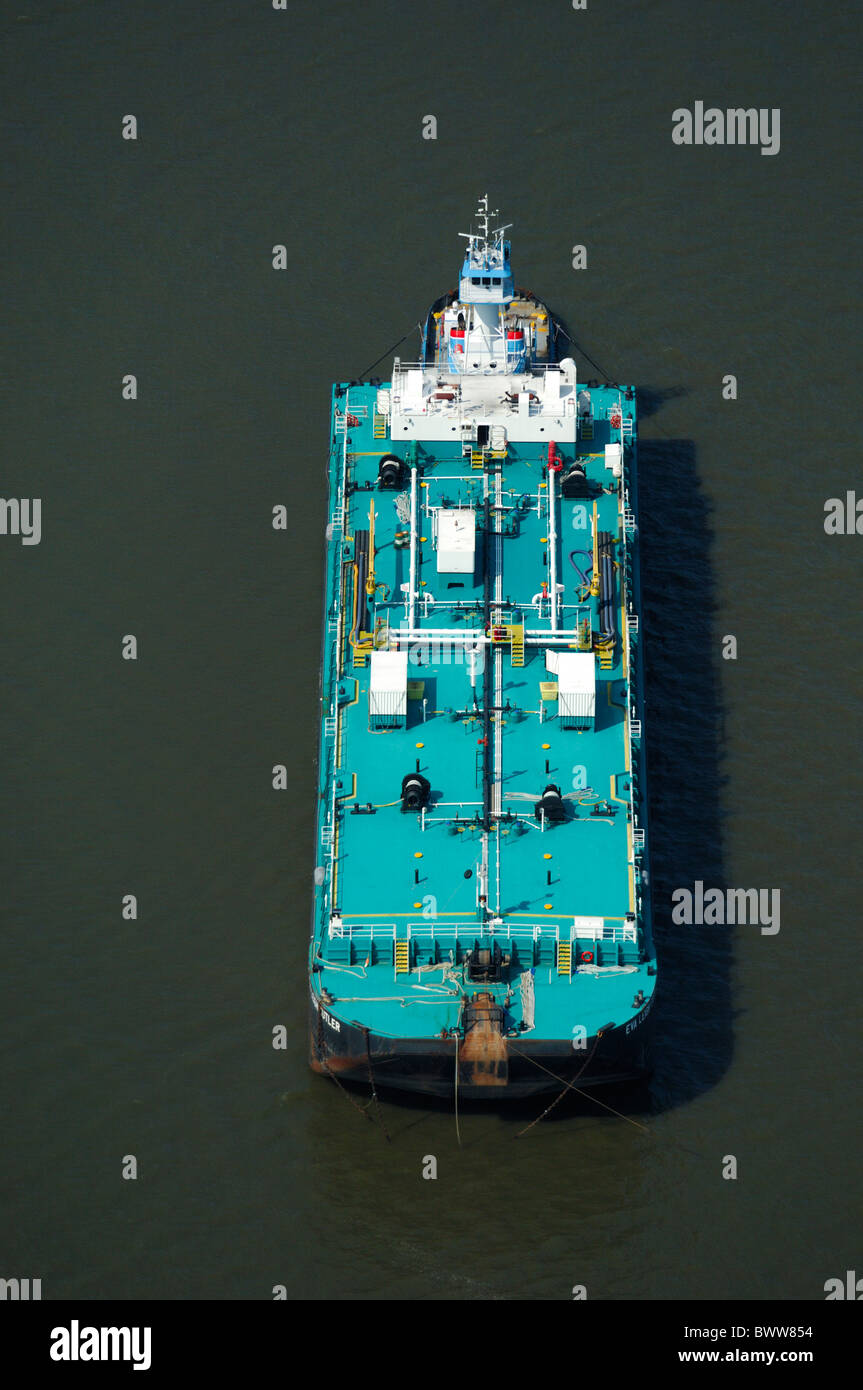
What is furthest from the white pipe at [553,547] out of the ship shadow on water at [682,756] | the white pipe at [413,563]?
the ship shadow on water at [682,756]

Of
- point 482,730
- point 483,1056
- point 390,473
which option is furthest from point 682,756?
point 483,1056

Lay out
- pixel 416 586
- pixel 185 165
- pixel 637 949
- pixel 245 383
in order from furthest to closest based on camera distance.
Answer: pixel 185 165 < pixel 245 383 < pixel 416 586 < pixel 637 949

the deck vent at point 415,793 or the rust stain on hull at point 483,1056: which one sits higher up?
the deck vent at point 415,793

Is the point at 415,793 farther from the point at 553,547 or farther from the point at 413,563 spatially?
the point at 553,547

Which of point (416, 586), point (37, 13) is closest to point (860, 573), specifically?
point (416, 586)

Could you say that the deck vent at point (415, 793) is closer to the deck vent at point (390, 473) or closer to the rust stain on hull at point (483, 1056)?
the rust stain on hull at point (483, 1056)

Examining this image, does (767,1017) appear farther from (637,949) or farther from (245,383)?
(245,383)
